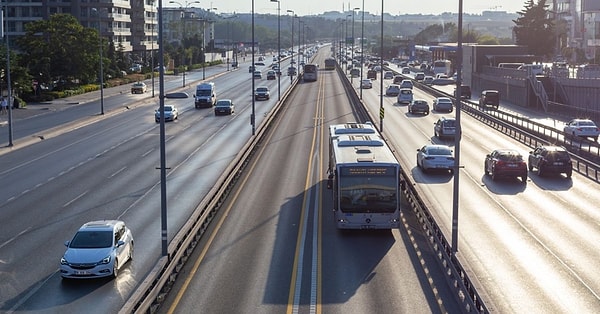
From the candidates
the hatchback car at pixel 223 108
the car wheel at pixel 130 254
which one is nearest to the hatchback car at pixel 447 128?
the hatchback car at pixel 223 108

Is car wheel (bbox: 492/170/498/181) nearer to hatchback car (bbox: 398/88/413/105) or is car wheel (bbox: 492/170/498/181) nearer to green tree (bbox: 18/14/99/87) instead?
hatchback car (bbox: 398/88/413/105)

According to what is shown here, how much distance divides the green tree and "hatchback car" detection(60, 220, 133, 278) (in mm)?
75280

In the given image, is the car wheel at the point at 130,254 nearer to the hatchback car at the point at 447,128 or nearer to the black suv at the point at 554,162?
the black suv at the point at 554,162

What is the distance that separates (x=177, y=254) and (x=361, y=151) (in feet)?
27.0

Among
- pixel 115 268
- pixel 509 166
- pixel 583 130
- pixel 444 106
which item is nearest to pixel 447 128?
pixel 583 130

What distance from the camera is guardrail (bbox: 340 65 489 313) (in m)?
19.0

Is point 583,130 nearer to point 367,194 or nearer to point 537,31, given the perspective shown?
point 367,194

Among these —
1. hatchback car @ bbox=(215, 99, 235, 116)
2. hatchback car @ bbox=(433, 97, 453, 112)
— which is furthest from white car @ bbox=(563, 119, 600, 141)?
hatchback car @ bbox=(215, 99, 235, 116)

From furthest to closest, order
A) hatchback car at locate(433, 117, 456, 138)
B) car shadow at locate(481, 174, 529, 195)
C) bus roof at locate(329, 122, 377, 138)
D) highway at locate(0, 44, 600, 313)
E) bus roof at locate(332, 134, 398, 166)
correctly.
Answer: hatchback car at locate(433, 117, 456, 138) < car shadow at locate(481, 174, 529, 195) < bus roof at locate(329, 122, 377, 138) < bus roof at locate(332, 134, 398, 166) < highway at locate(0, 44, 600, 313)

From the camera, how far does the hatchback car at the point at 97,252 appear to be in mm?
22766

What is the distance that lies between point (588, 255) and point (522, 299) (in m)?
5.56

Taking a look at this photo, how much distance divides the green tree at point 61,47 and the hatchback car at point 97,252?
75280 millimetres

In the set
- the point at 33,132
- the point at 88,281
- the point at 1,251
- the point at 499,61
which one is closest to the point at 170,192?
the point at 1,251

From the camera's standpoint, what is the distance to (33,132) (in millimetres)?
61500
